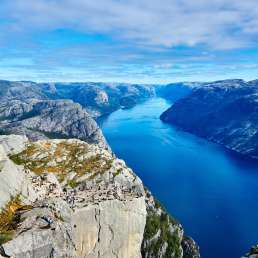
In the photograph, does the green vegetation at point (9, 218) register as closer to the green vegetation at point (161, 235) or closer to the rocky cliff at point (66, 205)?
the rocky cliff at point (66, 205)

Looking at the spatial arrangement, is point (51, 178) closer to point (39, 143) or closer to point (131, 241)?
point (131, 241)

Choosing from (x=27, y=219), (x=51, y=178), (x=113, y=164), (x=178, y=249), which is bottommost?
(x=178, y=249)

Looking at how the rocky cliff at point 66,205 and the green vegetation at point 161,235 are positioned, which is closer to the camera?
the rocky cliff at point 66,205

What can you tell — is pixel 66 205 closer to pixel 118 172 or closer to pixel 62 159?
pixel 62 159

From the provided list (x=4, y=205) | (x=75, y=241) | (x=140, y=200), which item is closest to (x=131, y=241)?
(x=140, y=200)

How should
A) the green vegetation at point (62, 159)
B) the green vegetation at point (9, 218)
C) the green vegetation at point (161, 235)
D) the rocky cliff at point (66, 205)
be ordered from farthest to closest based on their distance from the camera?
the green vegetation at point (161, 235) → the green vegetation at point (62, 159) → the rocky cliff at point (66, 205) → the green vegetation at point (9, 218)

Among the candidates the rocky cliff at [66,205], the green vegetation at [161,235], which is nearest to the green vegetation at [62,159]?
the rocky cliff at [66,205]
